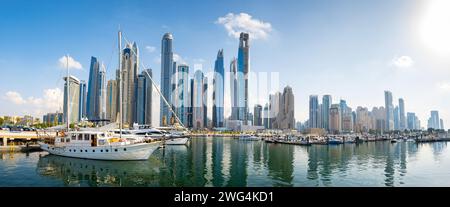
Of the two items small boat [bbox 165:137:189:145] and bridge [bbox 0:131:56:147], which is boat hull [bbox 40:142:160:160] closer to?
bridge [bbox 0:131:56:147]

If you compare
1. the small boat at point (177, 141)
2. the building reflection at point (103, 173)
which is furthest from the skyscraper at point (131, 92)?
the building reflection at point (103, 173)

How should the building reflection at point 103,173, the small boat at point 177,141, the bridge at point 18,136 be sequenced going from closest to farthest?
1. the building reflection at point 103,173
2. the bridge at point 18,136
3. the small boat at point 177,141

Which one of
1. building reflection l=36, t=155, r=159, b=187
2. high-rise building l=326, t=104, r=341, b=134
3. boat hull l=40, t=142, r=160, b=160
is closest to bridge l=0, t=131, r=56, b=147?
boat hull l=40, t=142, r=160, b=160

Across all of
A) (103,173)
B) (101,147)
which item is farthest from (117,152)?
(103,173)

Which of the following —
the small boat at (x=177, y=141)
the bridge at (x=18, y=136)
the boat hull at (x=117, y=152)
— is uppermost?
the bridge at (x=18, y=136)

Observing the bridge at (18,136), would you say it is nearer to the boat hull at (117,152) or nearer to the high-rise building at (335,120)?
the boat hull at (117,152)

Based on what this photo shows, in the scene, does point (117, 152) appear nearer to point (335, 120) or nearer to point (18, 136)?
point (18, 136)

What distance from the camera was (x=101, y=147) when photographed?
21812mm

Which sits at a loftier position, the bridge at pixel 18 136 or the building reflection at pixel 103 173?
the bridge at pixel 18 136

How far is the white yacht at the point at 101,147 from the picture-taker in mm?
21438

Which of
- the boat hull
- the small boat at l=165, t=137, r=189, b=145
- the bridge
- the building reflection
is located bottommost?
the small boat at l=165, t=137, r=189, b=145

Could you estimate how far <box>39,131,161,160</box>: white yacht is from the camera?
21438mm
